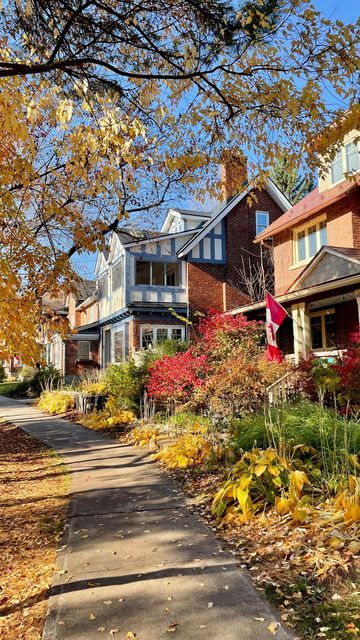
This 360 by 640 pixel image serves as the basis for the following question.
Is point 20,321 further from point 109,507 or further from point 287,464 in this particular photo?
point 287,464

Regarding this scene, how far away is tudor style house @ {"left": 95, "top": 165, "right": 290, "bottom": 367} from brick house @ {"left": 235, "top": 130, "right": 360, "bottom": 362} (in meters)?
6.51

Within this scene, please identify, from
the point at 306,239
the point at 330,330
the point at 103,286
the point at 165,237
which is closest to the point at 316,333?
the point at 330,330

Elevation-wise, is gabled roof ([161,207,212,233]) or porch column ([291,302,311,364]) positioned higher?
gabled roof ([161,207,212,233])

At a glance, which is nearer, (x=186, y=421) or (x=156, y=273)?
(x=186, y=421)

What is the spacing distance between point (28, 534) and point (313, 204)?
14623 mm

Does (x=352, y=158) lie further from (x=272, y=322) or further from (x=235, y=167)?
(x=235, y=167)

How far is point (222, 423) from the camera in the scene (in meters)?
8.61

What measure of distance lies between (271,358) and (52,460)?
15.9ft

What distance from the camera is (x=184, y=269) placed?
24672 millimetres

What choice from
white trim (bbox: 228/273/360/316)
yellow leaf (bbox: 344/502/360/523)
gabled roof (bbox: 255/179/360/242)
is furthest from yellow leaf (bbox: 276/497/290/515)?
gabled roof (bbox: 255/179/360/242)

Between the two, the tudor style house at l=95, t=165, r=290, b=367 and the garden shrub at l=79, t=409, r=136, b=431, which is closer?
the garden shrub at l=79, t=409, r=136, b=431

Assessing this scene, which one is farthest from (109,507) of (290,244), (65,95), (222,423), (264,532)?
(290,244)

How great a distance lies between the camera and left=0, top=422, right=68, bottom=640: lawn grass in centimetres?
335

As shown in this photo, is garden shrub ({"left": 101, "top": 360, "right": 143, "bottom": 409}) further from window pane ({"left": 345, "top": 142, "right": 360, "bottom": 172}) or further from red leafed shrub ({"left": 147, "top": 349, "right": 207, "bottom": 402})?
window pane ({"left": 345, "top": 142, "right": 360, "bottom": 172})
